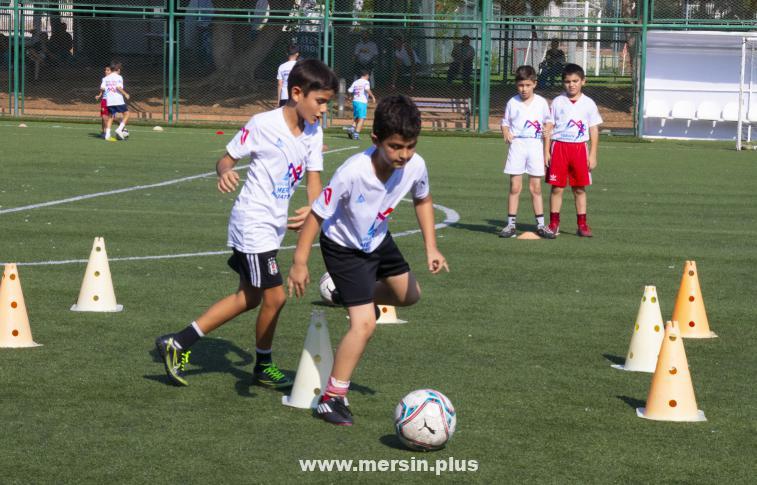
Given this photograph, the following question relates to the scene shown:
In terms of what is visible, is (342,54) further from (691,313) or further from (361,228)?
(361,228)

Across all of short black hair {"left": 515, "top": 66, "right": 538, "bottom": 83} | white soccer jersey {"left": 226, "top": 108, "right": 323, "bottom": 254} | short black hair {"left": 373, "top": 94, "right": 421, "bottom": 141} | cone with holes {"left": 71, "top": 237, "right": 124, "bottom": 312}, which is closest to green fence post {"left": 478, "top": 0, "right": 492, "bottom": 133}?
short black hair {"left": 515, "top": 66, "right": 538, "bottom": 83}

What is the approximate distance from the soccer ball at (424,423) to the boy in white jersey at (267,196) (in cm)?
126

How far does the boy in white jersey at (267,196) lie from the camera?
22.1ft

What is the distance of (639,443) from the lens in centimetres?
614

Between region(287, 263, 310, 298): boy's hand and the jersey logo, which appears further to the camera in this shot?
the jersey logo

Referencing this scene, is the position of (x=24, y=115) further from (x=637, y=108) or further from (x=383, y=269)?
(x=383, y=269)

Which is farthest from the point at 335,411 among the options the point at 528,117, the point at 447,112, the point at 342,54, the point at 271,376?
the point at 342,54

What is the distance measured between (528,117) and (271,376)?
7571 mm

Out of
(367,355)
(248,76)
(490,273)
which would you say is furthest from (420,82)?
(367,355)

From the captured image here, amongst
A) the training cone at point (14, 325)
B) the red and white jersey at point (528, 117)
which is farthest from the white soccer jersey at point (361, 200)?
the red and white jersey at point (528, 117)

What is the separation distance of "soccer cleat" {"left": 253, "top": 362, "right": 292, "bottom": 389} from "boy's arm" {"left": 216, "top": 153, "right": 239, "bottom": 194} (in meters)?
1.06

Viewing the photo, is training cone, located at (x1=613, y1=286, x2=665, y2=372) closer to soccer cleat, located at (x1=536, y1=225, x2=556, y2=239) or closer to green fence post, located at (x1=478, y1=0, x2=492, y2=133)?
soccer cleat, located at (x1=536, y1=225, x2=556, y2=239)

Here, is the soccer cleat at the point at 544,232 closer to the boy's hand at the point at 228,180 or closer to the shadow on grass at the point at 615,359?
the shadow on grass at the point at 615,359

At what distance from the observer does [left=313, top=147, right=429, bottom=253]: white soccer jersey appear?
6297 mm
